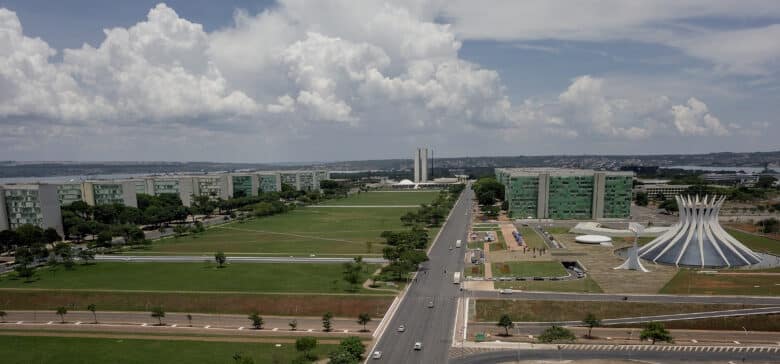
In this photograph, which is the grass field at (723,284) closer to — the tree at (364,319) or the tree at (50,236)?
the tree at (364,319)

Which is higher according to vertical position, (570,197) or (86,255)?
(570,197)

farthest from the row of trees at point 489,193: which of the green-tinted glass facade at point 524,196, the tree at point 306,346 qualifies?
the tree at point 306,346

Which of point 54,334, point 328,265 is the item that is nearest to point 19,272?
point 54,334

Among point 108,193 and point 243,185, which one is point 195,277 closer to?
point 108,193

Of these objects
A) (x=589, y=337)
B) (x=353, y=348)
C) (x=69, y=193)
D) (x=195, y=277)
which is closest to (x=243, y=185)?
(x=69, y=193)

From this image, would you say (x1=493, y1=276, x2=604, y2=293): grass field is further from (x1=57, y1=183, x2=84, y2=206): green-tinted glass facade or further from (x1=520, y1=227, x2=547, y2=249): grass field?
(x1=57, y1=183, x2=84, y2=206): green-tinted glass facade

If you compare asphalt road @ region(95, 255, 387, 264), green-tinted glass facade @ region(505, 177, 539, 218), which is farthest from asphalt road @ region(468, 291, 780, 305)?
green-tinted glass facade @ region(505, 177, 539, 218)
